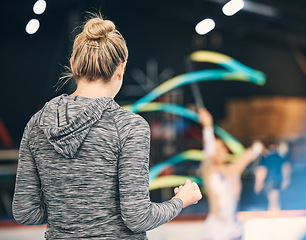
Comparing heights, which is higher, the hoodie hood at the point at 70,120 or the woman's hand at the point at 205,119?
the woman's hand at the point at 205,119

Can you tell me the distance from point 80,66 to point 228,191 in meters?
3.35

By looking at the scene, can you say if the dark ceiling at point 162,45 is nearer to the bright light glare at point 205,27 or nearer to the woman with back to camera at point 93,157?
the bright light glare at point 205,27

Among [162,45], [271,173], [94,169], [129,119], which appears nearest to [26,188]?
[94,169]

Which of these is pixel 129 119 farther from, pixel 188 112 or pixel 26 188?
pixel 188 112

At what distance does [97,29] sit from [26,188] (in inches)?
15.6

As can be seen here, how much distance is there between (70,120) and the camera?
87cm

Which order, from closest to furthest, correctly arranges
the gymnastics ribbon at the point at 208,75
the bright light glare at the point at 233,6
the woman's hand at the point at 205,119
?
the bright light glare at the point at 233,6
the woman's hand at the point at 205,119
the gymnastics ribbon at the point at 208,75

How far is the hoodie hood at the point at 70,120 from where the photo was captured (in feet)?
2.82

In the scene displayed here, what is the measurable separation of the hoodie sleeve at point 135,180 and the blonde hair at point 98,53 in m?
0.14

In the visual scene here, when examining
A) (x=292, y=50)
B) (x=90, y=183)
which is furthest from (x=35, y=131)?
(x=292, y=50)

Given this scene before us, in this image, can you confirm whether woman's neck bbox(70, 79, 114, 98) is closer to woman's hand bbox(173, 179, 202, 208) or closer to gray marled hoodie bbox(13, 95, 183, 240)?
gray marled hoodie bbox(13, 95, 183, 240)

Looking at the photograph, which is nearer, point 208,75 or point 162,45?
point 208,75

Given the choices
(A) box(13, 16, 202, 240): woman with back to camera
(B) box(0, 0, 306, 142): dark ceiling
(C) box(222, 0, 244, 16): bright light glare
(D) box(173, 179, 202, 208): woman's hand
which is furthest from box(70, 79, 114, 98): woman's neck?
(B) box(0, 0, 306, 142): dark ceiling

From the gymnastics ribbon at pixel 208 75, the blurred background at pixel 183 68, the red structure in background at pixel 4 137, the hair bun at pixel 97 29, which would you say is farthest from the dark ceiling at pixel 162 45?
the hair bun at pixel 97 29
